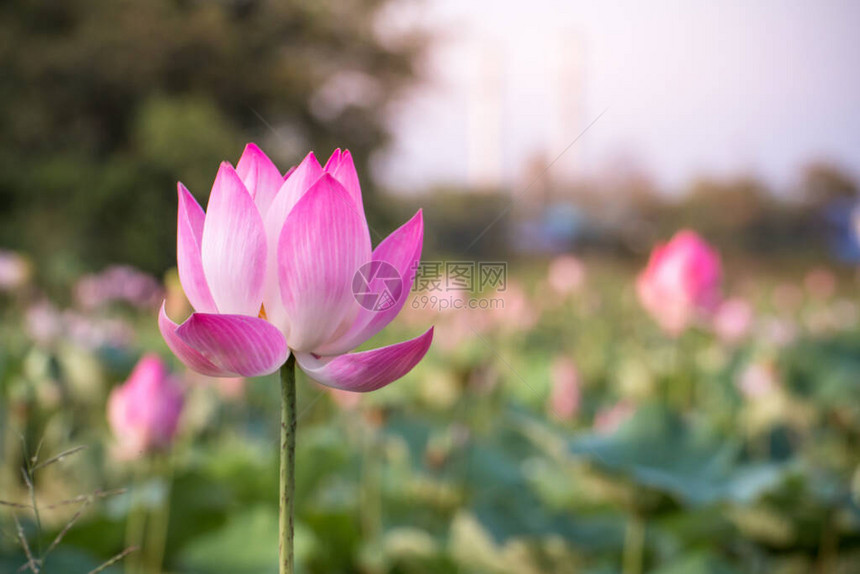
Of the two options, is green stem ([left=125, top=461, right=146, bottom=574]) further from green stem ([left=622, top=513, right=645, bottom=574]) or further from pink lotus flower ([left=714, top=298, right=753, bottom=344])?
pink lotus flower ([left=714, top=298, right=753, bottom=344])

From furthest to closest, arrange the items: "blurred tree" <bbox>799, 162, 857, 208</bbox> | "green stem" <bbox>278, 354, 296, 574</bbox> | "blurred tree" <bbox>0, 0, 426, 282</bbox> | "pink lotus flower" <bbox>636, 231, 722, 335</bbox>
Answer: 1. "blurred tree" <bbox>799, 162, 857, 208</bbox>
2. "blurred tree" <bbox>0, 0, 426, 282</bbox>
3. "pink lotus flower" <bbox>636, 231, 722, 335</bbox>
4. "green stem" <bbox>278, 354, 296, 574</bbox>

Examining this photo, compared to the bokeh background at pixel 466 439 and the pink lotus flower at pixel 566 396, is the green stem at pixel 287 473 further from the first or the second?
the pink lotus flower at pixel 566 396

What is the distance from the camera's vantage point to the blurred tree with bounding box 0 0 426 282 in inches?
194

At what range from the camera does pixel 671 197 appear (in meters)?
8.40

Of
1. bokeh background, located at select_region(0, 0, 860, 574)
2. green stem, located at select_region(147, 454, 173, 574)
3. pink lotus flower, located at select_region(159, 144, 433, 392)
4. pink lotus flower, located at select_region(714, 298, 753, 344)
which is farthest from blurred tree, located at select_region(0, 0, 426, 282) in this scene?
pink lotus flower, located at select_region(159, 144, 433, 392)

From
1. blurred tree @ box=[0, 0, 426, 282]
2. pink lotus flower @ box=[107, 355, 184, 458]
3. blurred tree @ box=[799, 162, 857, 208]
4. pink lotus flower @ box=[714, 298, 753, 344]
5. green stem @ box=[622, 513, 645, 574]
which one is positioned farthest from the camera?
blurred tree @ box=[799, 162, 857, 208]

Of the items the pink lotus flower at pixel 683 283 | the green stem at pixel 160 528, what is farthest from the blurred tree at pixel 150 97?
the green stem at pixel 160 528

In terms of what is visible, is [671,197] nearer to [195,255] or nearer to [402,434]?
[402,434]

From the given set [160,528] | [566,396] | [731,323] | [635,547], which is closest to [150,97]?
[731,323]

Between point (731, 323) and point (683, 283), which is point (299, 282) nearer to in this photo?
point (683, 283)

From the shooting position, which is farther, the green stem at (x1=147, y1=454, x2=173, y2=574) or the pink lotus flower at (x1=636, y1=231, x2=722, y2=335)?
the pink lotus flower at (x1=636, y1=231, x2=722, y2=335)

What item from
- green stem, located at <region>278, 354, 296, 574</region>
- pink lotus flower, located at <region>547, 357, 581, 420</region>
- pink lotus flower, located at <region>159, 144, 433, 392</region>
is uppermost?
pink lotus flower, located at <region>159, 144, 433, 392</region>

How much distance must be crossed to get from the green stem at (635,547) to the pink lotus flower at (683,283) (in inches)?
19.8

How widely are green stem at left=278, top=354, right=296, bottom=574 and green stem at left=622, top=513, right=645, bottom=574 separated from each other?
713mm
